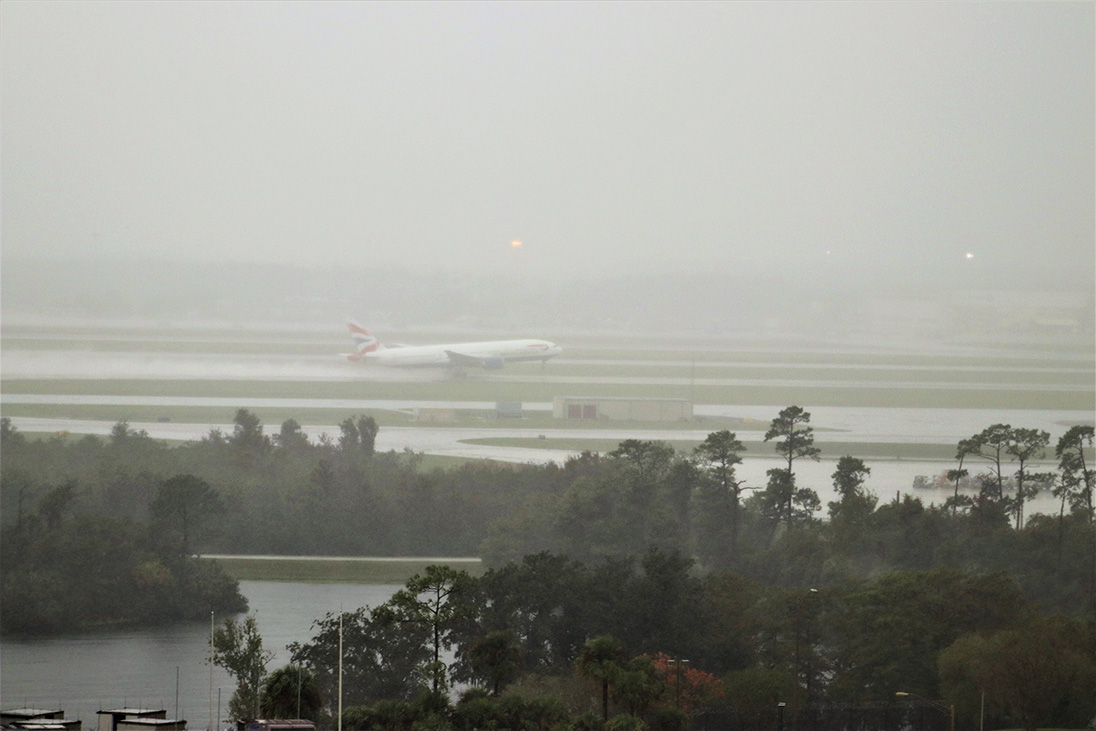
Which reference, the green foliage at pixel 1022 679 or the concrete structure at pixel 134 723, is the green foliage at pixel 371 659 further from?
the green foliage at pixel 1022 679

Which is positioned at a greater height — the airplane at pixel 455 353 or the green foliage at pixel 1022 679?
the airplane at pixel 455 353

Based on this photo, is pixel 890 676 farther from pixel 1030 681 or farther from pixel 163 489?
pixel 163 489

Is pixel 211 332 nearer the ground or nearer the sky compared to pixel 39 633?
nearer the sky

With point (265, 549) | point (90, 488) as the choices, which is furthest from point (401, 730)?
point (90, 488)

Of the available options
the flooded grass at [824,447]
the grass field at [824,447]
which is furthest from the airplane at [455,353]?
the grass field at [824,447]

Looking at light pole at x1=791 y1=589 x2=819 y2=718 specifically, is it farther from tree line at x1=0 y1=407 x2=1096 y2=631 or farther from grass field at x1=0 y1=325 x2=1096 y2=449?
grass field at x1=0 y1=325 x2=1096 y2=449

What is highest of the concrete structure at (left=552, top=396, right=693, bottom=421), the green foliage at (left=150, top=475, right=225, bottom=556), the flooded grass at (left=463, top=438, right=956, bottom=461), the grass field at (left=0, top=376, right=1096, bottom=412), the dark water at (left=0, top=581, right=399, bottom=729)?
the grass field at (left=0, top=376, right=1096, bottom=412)

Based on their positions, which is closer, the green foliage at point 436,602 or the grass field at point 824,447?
the green foliage at point 436,602

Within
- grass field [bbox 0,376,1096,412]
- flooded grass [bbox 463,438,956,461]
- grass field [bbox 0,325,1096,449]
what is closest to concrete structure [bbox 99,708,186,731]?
flooded grass [bbox 463,438,956,461]
